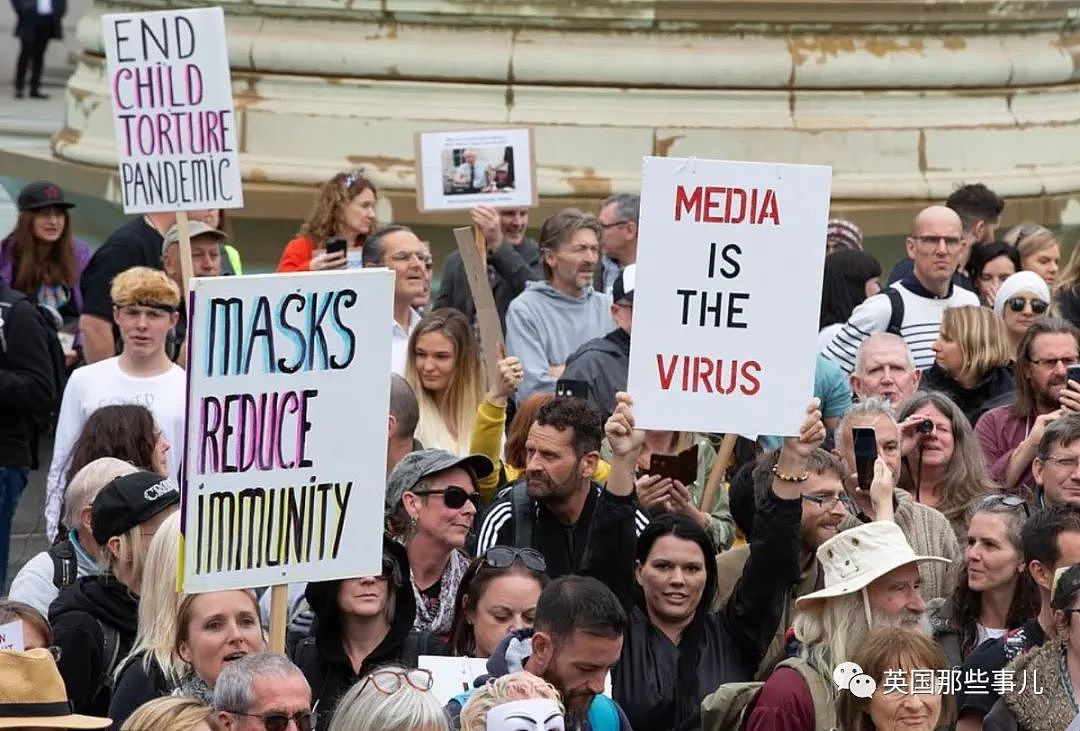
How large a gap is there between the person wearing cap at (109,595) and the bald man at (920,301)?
4.12 m

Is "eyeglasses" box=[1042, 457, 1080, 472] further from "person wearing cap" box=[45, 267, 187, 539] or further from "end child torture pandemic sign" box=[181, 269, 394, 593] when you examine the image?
"person wearing cap" box=[45, 267, 187, 539]

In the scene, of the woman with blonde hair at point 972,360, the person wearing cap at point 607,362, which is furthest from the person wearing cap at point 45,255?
the woman with blonde hair at point 972,360

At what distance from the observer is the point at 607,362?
30.6 ft

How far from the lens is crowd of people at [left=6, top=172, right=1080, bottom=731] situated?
244 inches

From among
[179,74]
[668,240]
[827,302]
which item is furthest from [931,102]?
[668,240]

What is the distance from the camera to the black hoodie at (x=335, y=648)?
6691mm

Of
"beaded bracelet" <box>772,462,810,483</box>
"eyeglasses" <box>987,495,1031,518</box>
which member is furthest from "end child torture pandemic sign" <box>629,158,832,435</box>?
"eyeglasses" <box>987,495,1031,518</box>

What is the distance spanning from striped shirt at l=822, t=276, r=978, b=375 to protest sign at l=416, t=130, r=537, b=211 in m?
1.83

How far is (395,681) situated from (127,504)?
1.59 m

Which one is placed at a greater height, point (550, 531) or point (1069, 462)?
point (1069, 462)

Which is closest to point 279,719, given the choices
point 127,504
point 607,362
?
point 127,504

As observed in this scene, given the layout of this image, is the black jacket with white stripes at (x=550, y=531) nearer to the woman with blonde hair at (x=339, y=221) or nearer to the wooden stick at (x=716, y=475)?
the wooden stick at (x=716, y=475)

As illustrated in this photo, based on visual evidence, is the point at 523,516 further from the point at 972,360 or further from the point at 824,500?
the point at 972,360

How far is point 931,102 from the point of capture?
14570mm
